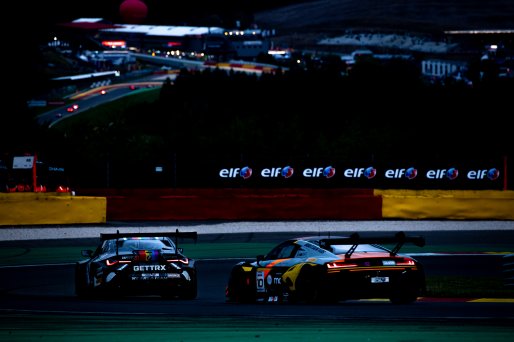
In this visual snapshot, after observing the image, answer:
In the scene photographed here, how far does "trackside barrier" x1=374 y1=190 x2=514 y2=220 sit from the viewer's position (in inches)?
1158

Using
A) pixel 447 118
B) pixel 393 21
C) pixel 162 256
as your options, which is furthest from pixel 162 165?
pixel 393 21

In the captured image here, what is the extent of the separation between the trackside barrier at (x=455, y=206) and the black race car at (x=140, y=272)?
1481 cm

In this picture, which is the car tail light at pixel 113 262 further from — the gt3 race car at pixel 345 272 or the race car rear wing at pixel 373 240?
the race car rear wing at pixel 373 240

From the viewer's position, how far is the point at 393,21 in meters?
177

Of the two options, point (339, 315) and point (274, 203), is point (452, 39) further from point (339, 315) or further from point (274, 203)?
point (339, 315)

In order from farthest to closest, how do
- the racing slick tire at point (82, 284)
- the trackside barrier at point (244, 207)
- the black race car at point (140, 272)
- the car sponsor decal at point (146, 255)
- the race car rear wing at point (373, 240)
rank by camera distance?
the trackside barrier at point (244, 207)
the racing slick tire at point (82, 284)
the car sponsor decal at point (146, 255)
the black race car at point (140, 272)
the race car rear wing at point (373, 240)

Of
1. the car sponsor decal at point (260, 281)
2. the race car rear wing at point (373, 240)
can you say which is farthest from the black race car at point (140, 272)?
the race car rear wing at point (373, 240)

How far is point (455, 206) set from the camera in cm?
2955

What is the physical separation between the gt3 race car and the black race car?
1259 millimetres

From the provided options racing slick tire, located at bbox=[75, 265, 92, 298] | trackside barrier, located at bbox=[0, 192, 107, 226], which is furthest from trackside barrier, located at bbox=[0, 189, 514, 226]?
racing slick tire, located at bbox=[75, 265, 92, 298]

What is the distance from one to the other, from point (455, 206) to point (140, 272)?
643 inches

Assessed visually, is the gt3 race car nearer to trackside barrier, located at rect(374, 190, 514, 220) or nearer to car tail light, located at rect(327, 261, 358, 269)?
car tail light, located at rect(327, 261, 358, 269)

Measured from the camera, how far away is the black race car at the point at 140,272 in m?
14.9

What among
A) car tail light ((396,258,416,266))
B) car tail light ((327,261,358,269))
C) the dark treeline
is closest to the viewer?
car tail light ((327,261,358,269))
